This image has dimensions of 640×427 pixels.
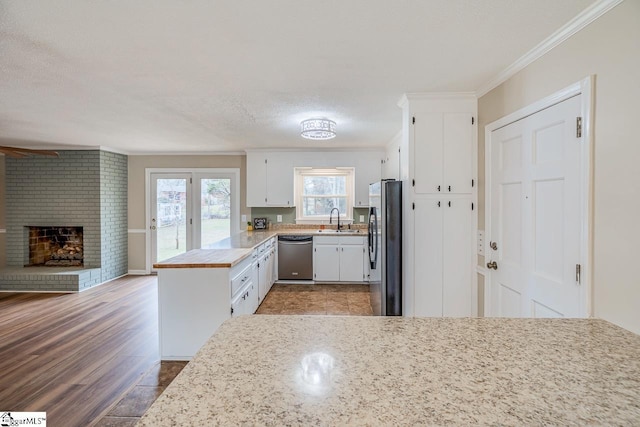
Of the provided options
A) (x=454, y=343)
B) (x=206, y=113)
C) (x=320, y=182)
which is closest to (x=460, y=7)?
(x=454, y=343)

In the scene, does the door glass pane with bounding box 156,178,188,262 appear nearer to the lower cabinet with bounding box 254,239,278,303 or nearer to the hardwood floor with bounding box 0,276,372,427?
the hardwood floor with bounding box 0,276,372,427

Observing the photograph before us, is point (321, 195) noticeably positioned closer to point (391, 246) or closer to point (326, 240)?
point (326, 240)

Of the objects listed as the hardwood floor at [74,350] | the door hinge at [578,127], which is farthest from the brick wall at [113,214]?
the door hinge at [578,127]

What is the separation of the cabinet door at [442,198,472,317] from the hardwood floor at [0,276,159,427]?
261 cm

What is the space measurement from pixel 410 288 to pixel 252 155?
3.64 metres

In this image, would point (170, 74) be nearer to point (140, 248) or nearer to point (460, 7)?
point (460, 7)

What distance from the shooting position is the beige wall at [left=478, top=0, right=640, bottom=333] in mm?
1311

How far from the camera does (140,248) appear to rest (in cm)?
583

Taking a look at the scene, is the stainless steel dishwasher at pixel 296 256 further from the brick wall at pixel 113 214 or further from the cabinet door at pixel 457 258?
the brick wall at pixel 113 214

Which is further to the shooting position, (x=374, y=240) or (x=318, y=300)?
(x=318, y=300)

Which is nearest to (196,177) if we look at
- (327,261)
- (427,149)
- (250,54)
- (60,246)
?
(60,246)

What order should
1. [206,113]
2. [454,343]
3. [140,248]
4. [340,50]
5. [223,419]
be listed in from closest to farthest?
[223,419] < [454,343] < [340,50] < [206,113] < [140,248]

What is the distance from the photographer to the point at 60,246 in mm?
5434

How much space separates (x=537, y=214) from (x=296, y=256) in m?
3.64
